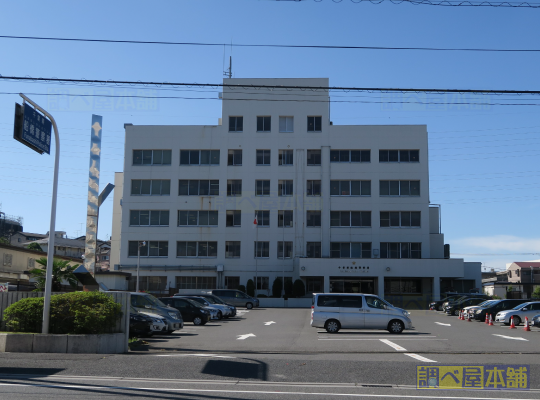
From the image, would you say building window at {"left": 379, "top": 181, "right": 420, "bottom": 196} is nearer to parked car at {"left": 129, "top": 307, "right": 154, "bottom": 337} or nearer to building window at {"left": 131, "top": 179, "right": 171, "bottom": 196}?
building window at {"left": 131, "top": 179, "right": 171, "bottom": 196}

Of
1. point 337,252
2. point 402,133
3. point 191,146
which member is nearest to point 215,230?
point 191,146

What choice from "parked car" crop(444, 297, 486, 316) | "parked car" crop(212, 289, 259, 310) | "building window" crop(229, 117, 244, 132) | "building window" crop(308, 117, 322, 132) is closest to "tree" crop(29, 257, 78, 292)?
"parked car" crop(212, 289, 259, 310)

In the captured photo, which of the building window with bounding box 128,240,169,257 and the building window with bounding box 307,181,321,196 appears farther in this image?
the building window with bounding box 128,240,169,257

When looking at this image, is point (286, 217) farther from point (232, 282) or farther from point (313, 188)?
point (232, 282)

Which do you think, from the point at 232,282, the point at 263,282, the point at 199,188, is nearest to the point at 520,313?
the point at 263,282

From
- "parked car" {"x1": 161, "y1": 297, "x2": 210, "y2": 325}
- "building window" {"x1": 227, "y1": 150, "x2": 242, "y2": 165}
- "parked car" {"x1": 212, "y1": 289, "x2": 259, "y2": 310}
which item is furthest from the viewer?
"building window" {"x1": 227, "y1": 150, "x2": 242, "y2": 165}

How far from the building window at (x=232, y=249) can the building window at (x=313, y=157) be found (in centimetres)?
1131

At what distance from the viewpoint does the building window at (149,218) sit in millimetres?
56125

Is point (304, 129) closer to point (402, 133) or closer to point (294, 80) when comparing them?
point (294, 80)

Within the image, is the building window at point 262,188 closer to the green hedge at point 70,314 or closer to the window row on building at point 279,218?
the window row on building at point 279,218

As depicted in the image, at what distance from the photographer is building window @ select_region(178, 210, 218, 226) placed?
56.0m

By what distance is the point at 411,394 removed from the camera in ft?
30.5

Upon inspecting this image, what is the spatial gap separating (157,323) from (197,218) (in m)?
35.8

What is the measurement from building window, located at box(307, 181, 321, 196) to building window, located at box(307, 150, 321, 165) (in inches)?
81.1
